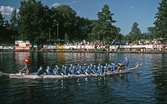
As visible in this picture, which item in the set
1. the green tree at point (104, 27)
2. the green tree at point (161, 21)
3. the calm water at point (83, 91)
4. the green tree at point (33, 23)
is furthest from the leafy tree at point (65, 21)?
the calm water at point (83, 91)

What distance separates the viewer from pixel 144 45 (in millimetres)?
85625

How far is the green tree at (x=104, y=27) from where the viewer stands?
101250 mm

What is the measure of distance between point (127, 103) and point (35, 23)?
293 ft

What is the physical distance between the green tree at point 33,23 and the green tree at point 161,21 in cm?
4982

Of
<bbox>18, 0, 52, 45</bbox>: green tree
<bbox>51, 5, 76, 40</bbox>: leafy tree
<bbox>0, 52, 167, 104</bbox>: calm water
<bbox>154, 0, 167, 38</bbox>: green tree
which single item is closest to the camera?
<bbox>0, 52, 167, 104</bbox>: calm water

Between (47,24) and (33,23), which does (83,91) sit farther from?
(47,24)

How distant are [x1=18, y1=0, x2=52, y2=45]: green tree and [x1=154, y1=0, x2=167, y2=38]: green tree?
163 feet

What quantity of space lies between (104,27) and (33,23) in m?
32.7

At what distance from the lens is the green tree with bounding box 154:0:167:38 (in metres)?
95.0

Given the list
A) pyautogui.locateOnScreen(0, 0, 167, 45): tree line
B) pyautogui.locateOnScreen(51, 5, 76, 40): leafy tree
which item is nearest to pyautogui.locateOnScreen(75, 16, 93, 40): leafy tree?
pyautogui.locateOnScreen(51, 5, 76, 40): leafy tree

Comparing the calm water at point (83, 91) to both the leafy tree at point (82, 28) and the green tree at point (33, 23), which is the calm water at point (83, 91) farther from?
the leafy tree at point (82, 28)

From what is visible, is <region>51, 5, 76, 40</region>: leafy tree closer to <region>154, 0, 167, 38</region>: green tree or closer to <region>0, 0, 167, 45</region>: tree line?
<region>0, 0, 167, 45</region>: tree line

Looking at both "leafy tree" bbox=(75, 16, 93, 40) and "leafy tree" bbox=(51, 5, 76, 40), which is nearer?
"leafy tree" bbox=(51, 5, 76, 40)

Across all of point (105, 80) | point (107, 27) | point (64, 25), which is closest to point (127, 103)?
point (105, 80)
